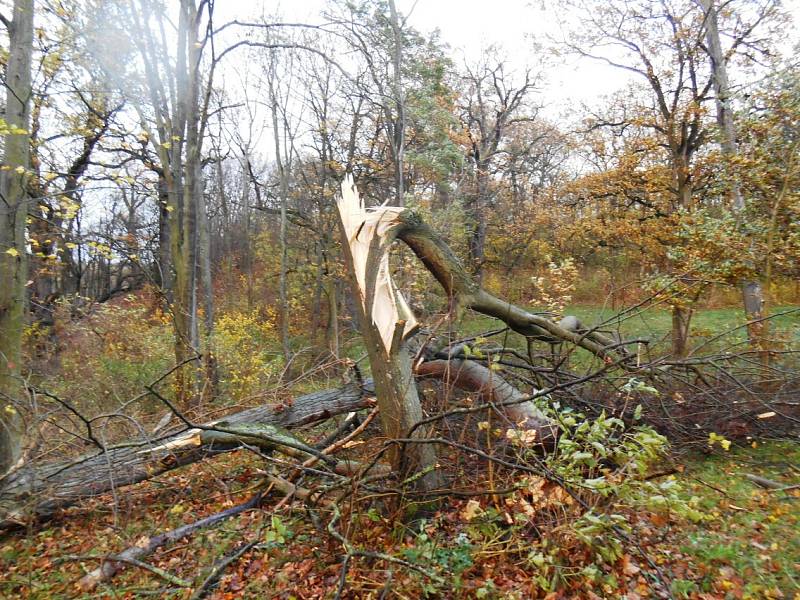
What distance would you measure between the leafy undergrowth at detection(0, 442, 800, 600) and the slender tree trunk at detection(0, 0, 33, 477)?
122 cm

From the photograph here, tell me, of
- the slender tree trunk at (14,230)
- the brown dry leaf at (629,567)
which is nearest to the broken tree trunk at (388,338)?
the brown dry leaf at (629,567)

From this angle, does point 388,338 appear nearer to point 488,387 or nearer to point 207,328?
point 488,387

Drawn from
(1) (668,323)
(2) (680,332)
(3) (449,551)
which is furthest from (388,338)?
(1) (668,323)

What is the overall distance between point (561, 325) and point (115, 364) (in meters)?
8.16

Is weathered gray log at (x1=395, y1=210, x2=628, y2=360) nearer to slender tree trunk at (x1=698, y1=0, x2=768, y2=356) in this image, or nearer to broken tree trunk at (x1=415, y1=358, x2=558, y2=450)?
broken tree trunk at (x1=415, y1=358, x2=558, y2=450)

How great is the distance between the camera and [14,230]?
15.3ft

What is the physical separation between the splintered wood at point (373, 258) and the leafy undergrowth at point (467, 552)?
5.11 feet

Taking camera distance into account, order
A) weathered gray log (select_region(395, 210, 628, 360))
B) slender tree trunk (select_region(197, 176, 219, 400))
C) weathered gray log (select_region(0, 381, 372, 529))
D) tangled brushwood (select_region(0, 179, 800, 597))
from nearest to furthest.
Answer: tangled brushwood (select_region(0, 179, 800, 597)), weathered gray log (select_region(0, 381, 372, 529)), weathered gray log (select_region(395, 210, 628, 360)), slender tree trunk (select_region(197, 176, 219, 400))

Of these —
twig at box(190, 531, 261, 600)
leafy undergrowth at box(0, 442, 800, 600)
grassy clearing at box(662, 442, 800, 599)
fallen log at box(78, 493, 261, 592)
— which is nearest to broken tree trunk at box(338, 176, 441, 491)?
leafy undergrowth at box(0, 442, 800, 600)

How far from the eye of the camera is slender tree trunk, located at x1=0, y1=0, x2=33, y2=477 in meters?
4.63

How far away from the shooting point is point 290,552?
148 inches

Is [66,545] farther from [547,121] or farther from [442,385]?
[547,121]

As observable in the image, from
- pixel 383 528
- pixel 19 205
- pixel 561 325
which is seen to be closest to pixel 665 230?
pixel 561 325

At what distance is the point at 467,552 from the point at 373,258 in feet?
8.09
